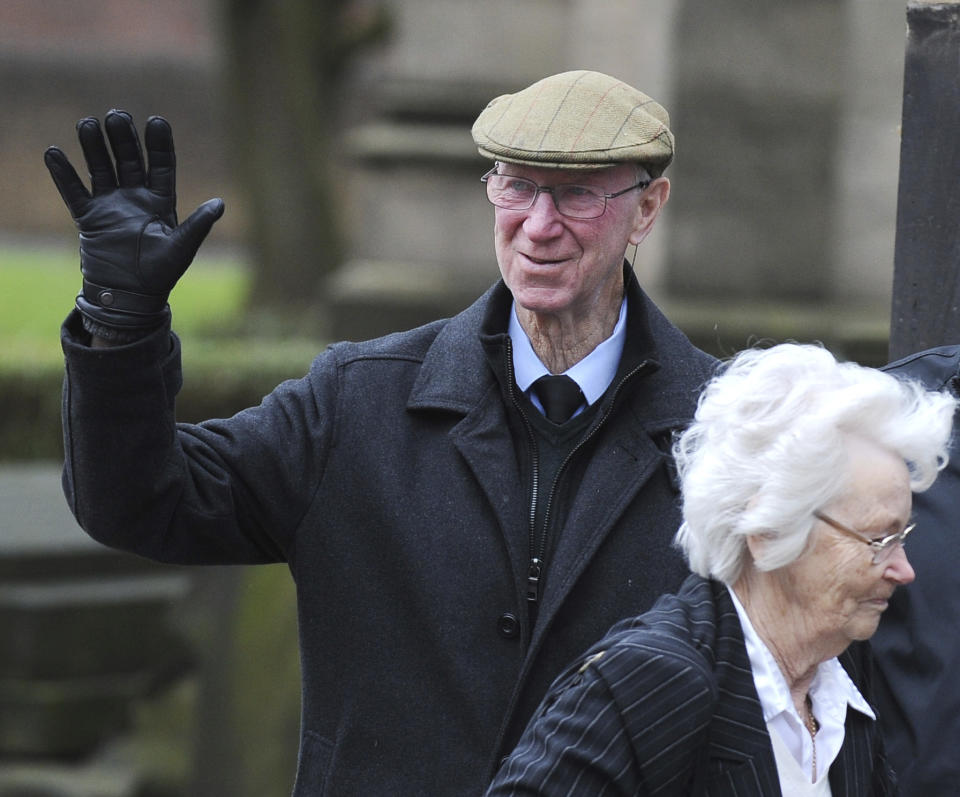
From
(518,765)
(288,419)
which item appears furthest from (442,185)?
(518,765)

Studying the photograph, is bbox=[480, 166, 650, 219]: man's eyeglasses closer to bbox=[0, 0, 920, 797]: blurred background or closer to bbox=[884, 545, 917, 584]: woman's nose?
bbox=[884, 545, 917, 584]: woman's nose

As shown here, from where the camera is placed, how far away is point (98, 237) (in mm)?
2379

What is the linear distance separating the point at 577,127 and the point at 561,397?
42 centimetres

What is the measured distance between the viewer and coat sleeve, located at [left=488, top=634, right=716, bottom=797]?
80.2 inches

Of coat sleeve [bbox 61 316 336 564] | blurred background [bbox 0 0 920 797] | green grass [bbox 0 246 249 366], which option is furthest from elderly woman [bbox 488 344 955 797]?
green grass [bbox 0 246 249 366]

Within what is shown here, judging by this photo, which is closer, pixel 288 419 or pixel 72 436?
pixel 72 436

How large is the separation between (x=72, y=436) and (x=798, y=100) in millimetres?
4795

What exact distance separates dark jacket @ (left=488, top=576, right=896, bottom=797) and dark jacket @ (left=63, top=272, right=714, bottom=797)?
38 centimetres

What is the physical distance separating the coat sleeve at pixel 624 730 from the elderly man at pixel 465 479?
0.43 metres

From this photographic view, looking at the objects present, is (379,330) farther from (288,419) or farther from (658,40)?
(288,419)

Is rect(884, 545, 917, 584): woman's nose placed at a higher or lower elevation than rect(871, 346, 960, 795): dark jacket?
higher

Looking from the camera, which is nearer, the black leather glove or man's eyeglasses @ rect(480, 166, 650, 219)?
the black leather glove

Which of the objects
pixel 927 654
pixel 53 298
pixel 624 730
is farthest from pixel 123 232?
pixel 53 298

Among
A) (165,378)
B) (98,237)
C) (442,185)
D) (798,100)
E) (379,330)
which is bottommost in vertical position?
(379,330)
